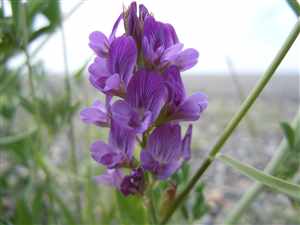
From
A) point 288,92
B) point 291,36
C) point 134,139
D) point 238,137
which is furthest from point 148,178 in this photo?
point 288,92

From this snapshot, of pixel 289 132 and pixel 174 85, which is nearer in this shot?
pixel 174 85

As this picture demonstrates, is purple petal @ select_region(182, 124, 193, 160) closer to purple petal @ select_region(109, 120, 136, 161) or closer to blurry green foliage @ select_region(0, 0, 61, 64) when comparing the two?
purple petal @ select_region(109, 120, 136, 161)

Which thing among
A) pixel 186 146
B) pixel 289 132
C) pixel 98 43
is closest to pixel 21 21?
pixel 98 43

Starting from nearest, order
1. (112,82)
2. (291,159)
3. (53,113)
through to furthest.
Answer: (112,82) → (291,159) → (53,113)

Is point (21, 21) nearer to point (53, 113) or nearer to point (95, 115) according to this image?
point (95, 115)

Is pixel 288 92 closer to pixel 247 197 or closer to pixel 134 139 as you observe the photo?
pixel 247 197

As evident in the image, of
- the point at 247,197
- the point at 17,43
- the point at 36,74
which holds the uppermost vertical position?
the point at 17,43

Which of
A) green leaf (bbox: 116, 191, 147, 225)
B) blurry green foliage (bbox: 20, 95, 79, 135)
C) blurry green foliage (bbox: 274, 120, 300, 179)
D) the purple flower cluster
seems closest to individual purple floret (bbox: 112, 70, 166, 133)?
the purple flower cluster

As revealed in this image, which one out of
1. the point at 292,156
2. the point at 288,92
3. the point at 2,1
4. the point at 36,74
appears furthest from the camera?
the point at 288,92
